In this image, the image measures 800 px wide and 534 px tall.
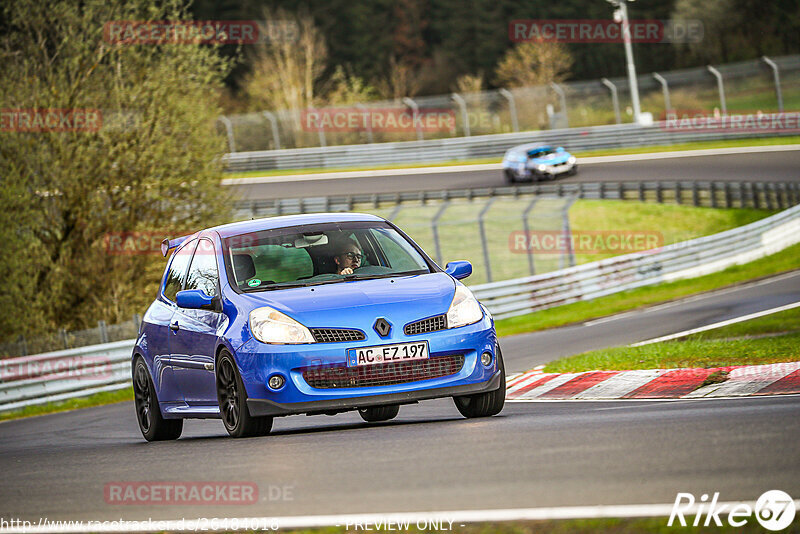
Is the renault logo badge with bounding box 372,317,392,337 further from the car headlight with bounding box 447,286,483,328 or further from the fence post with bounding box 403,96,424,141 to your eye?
the fence post with bounding box 403,96,424,141

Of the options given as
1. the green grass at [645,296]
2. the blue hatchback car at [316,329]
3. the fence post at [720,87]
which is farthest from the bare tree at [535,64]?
the blue hatchback car at [316,329]

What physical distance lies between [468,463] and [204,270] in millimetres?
3965

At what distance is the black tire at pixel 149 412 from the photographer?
10.6 m

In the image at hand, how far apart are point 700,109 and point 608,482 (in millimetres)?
51407

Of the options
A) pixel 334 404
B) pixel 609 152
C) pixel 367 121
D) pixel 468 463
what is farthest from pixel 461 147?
pixel 468 463

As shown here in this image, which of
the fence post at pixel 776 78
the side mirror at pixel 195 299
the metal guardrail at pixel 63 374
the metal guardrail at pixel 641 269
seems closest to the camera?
the side mirror at pixel 195 299

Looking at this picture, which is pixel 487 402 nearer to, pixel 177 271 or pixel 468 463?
pixel 468 463

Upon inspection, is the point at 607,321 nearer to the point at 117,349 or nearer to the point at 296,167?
the point at 117,349

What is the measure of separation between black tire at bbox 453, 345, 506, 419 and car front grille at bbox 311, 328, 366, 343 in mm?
1143

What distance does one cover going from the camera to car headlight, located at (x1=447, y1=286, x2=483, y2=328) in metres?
8.70

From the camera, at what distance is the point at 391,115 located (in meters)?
58.1

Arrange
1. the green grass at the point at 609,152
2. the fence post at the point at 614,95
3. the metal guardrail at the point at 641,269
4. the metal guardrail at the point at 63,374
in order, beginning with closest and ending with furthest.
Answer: the metal guardrail at the point at 63,374 < the metal guardrail at the point at 641,269 < the green grass at the point at 609,152 < the fence post at the point at 614,95

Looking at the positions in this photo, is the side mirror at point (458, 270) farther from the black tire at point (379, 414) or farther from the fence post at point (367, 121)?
the fence post at point (367, 121)

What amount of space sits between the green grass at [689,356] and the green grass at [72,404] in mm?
8890
